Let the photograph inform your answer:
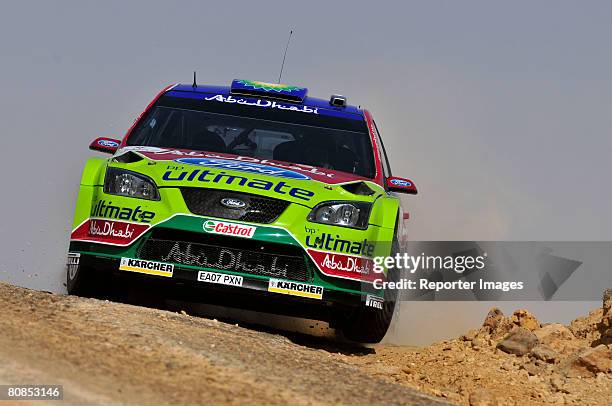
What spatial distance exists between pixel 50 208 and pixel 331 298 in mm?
7970

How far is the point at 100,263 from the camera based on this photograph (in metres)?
8.41

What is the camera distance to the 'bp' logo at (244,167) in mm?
8641

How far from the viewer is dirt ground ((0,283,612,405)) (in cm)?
571

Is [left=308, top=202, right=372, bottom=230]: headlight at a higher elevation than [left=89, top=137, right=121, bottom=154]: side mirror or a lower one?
lower

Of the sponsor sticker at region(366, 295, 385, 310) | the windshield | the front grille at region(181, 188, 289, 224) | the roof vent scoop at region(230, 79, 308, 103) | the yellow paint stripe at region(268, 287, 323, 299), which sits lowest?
the yellow paint stripe at region(268, 287, 323, 299)

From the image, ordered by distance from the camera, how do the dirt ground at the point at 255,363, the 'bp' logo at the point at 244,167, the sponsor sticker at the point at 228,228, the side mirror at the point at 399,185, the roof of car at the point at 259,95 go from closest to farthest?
the dirt ground at the point at 255,363 → the sponsor sticker at the point at 228,228 → the 'bp' logo at the point at 244,167 → the side mirror at the point at 399,185 → the roof of car at the point at 259,95

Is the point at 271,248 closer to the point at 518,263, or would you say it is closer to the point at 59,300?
the point at 59,300

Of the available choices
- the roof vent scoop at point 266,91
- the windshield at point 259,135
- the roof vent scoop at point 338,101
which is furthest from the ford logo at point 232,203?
the roof vent scoop at point 338,101

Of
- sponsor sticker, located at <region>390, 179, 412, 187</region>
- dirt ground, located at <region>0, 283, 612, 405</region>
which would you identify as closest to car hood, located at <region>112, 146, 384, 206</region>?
sponsor sticker, located at <region>390, 179, 412, 187</region>

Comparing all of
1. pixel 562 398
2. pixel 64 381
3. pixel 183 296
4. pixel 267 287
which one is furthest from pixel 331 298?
pixel 64 381

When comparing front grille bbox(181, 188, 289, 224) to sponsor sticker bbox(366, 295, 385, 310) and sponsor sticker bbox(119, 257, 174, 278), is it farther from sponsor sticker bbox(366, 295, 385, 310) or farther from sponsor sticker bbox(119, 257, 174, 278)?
sponsor sticker bbox(366, 295, 385, 310)

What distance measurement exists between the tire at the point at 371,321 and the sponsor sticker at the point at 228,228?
938mm

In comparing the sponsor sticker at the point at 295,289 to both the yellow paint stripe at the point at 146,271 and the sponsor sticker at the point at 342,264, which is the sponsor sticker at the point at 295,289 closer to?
the sponsor sticker at the point at 342,264

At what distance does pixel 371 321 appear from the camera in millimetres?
8844
